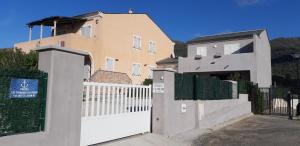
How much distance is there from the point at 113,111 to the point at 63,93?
2174mm

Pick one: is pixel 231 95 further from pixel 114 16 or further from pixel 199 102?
pixel 114 16

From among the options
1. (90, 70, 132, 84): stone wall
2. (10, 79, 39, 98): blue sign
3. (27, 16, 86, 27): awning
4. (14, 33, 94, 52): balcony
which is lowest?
(10, 79, 39, 98): blue sign

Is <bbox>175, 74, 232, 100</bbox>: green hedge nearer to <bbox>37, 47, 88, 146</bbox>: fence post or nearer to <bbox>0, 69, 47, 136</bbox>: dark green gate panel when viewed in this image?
<bbox>37, 47, 88, 146</bbox>: fence post

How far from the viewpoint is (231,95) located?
17.5 m

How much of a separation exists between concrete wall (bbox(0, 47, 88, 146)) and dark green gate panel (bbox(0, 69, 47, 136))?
0.38 feet

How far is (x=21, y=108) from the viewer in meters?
5.50

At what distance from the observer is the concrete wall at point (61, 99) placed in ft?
19.5

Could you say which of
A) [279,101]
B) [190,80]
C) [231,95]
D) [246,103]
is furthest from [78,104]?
[279,101]

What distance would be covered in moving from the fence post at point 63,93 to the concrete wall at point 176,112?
12.2 feet

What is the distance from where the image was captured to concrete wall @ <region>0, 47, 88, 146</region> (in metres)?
5.95

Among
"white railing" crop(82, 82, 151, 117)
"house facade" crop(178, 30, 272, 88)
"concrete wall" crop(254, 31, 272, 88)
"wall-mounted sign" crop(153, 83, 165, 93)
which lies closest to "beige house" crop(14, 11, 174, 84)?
"house facade" crop(178, 30, 272, 88)

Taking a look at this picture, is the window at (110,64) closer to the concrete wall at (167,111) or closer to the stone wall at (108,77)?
the stone wall at (108,77)

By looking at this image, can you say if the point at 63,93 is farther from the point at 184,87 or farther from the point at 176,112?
the point at 184,87

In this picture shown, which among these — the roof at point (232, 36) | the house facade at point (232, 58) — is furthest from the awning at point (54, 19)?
the roof at point (232, 36)
